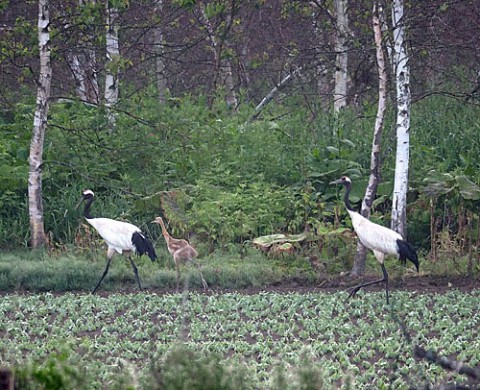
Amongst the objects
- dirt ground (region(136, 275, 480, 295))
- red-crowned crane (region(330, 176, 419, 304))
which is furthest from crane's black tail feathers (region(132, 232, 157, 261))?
red-crowned crane (region(330, 176, 419, 304))

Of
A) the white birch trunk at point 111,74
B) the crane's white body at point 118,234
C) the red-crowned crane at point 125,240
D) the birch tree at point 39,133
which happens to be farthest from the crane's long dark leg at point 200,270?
the white birch trunk at point 111,74

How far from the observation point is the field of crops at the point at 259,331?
26.3ft

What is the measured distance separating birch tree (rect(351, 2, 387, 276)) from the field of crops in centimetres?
114

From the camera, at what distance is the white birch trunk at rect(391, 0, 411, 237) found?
1229 centimetres

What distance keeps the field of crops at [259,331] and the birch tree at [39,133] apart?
2.32 meters

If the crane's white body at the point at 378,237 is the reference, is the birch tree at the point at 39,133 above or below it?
above

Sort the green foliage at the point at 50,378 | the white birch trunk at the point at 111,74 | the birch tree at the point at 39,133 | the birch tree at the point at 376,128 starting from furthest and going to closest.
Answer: the white birch trunk at the point at 111,74
the birch tree at the point at 39,133
the birch tree at the point at 376,128
the green foliage at the point at 50,378

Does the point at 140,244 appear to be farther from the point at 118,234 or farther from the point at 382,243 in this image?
the point at 382,243

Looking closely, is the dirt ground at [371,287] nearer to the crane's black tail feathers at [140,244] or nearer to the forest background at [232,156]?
the forest background at [232,156]

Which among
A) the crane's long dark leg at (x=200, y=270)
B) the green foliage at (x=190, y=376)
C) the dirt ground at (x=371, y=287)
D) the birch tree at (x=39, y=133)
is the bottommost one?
the dirt ground at (x=371, y=287)

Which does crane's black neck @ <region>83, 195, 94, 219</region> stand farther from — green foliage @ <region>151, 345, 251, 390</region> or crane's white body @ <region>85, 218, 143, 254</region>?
green foliage @ <region>151, 345, 251, 390</region>

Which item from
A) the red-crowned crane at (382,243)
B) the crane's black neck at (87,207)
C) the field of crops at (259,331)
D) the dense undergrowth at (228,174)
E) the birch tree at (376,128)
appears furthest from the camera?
the dense undergrowth at (228,174)

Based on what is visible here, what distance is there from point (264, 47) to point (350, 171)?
952 cm

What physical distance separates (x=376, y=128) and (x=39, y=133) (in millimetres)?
4405
